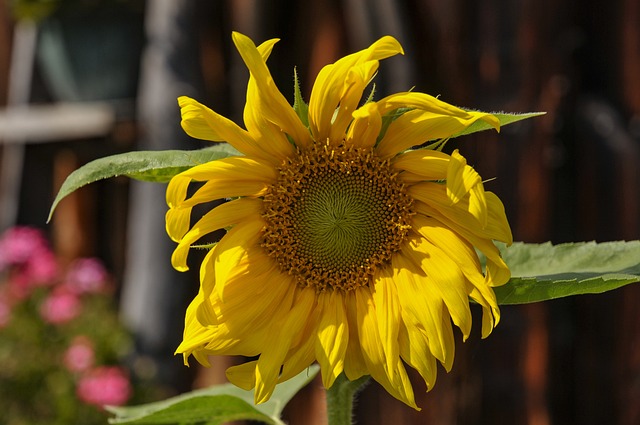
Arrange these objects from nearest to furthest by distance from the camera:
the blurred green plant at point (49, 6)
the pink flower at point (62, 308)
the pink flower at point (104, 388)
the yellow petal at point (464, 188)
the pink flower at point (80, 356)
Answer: the yellow petal at point (464, 188) < the pink flower at point (104, 388) < the pink flower at point (80, 356) < the pink flower at point (62, 308) < the blurred green plant at point (49, 6)

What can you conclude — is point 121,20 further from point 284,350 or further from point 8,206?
point 284,350

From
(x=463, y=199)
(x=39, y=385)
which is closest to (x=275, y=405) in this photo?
(x=463, y=199)

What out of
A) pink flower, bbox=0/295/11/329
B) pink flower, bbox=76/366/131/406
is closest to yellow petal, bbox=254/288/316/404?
pink flower, bbox=76/366/131/406

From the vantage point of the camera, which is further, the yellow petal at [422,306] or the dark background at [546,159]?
the dark background at [546,159]

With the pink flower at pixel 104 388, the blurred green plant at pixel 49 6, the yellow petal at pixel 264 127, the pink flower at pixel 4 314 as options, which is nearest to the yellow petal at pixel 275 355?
the yellow petal at pixel 264 127

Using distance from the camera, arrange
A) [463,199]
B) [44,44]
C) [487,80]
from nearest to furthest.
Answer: [463,199] < [487,80] < [44,44]

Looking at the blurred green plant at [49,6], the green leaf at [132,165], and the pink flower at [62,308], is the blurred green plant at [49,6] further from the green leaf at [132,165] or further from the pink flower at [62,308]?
the green leaf at [132,165]
